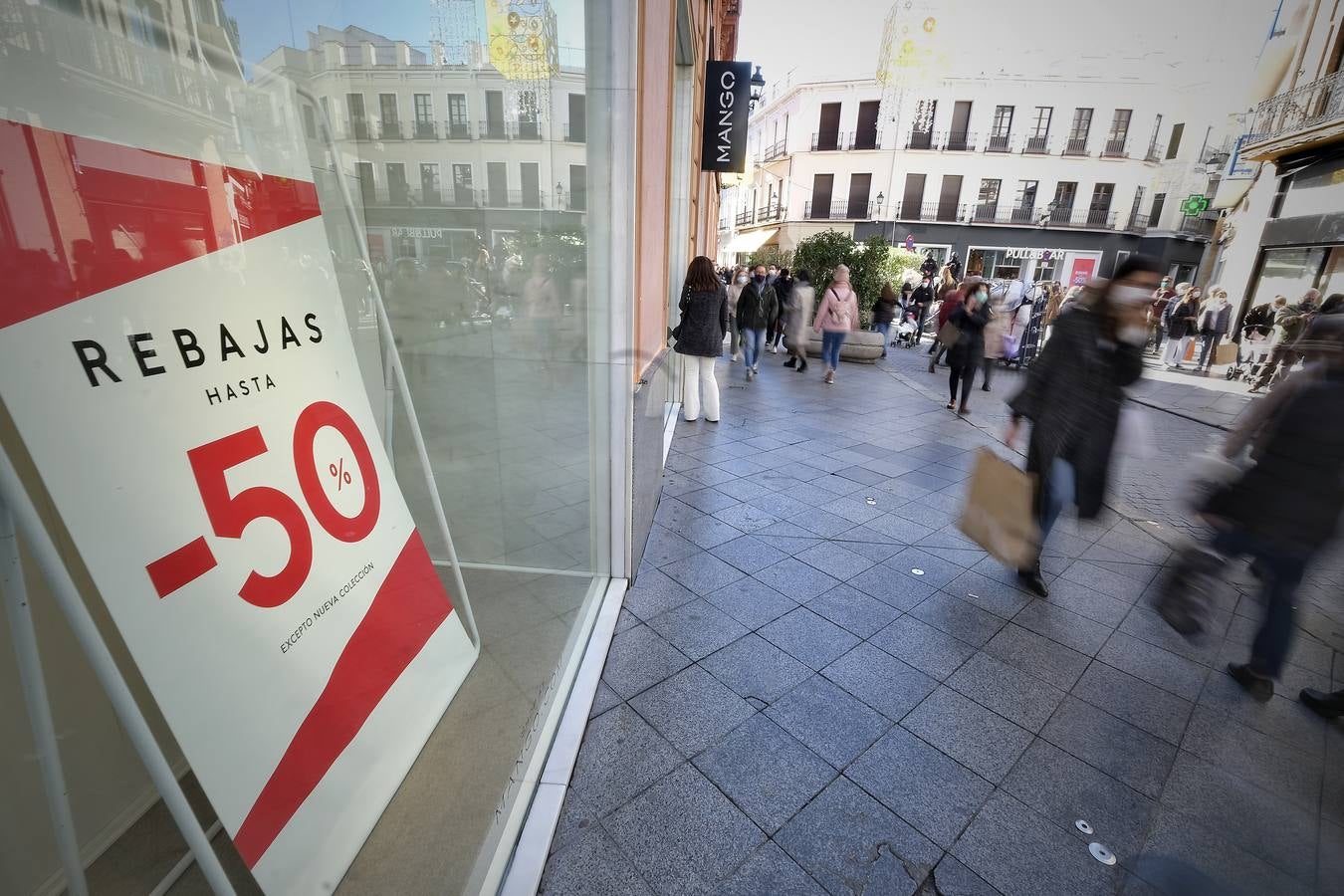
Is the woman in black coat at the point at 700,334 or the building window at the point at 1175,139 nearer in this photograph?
the building window at the point at 1175,139

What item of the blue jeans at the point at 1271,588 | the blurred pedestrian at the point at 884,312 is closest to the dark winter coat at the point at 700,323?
the blue jeans at the point at 1271,588

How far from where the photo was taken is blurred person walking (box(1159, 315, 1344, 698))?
7.37 feet

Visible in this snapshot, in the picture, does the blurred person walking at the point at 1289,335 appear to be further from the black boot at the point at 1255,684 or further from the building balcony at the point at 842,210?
the building balcony at the point at 842,210

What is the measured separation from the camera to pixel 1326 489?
7.46 ft

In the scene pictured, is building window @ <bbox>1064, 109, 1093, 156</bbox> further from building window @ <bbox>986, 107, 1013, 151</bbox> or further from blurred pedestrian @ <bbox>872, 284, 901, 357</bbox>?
blurred pedestrian @ <bbox>872, 284, 901, 357</bbox>

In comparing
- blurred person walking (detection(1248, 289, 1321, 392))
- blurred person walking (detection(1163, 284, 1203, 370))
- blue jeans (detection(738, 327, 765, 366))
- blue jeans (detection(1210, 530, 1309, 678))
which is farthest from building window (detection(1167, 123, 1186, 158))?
blurred person walking (detection(1163, 284, 1203, 370))

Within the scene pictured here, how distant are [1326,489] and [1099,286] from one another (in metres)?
1.34

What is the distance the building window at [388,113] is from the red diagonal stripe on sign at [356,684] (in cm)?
163

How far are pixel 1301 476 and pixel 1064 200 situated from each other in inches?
1376

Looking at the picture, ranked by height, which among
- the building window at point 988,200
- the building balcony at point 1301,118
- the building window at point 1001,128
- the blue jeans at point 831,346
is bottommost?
the blue jeans at point 831,346

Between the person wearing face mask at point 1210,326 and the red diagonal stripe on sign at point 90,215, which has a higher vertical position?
the red diagonal stripe on sign at point 90,215

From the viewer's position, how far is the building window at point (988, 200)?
3077cm

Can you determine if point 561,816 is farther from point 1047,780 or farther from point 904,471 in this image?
point 904,471

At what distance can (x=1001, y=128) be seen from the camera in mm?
29891
